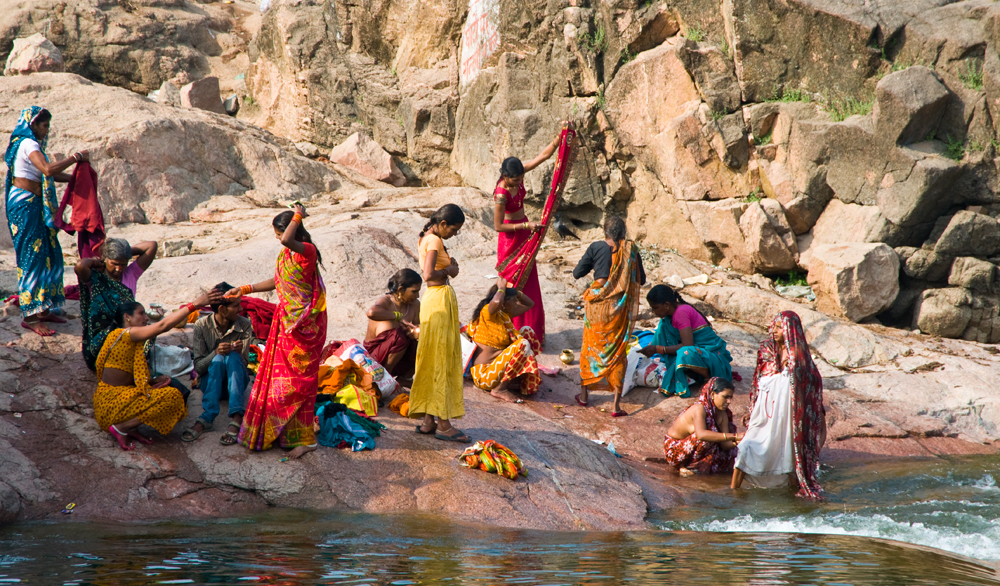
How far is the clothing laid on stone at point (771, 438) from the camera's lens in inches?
242

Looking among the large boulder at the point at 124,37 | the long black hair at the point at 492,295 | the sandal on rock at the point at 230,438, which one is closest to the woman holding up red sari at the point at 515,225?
the long black hair at the point at 492,295

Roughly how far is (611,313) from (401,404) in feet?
7.62

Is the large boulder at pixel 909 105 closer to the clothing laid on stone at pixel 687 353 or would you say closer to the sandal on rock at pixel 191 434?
the clothing laid on stone at pixel 687 353

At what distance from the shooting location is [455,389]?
5742 mm

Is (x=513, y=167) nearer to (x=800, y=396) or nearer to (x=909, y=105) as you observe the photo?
(x=800, y=396)

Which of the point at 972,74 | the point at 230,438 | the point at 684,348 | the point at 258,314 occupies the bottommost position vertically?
the point at 230,438

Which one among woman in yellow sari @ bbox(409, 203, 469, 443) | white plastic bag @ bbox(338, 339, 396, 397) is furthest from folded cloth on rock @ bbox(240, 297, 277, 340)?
woman in yellow sari @ bbox(409, 203, 469, 443)

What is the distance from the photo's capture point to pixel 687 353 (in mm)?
7496

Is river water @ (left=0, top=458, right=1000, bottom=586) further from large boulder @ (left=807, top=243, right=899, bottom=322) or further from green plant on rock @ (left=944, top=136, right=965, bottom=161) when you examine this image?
green plant on rock @ (left=944, top=136, right=965, bottom=161)

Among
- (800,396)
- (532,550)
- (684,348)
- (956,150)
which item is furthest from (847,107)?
(532,550)

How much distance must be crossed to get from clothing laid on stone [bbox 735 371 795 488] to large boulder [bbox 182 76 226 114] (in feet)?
40.6

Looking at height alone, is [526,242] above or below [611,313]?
above

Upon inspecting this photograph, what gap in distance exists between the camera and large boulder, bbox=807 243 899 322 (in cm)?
949

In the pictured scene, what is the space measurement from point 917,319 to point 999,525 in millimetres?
5210
